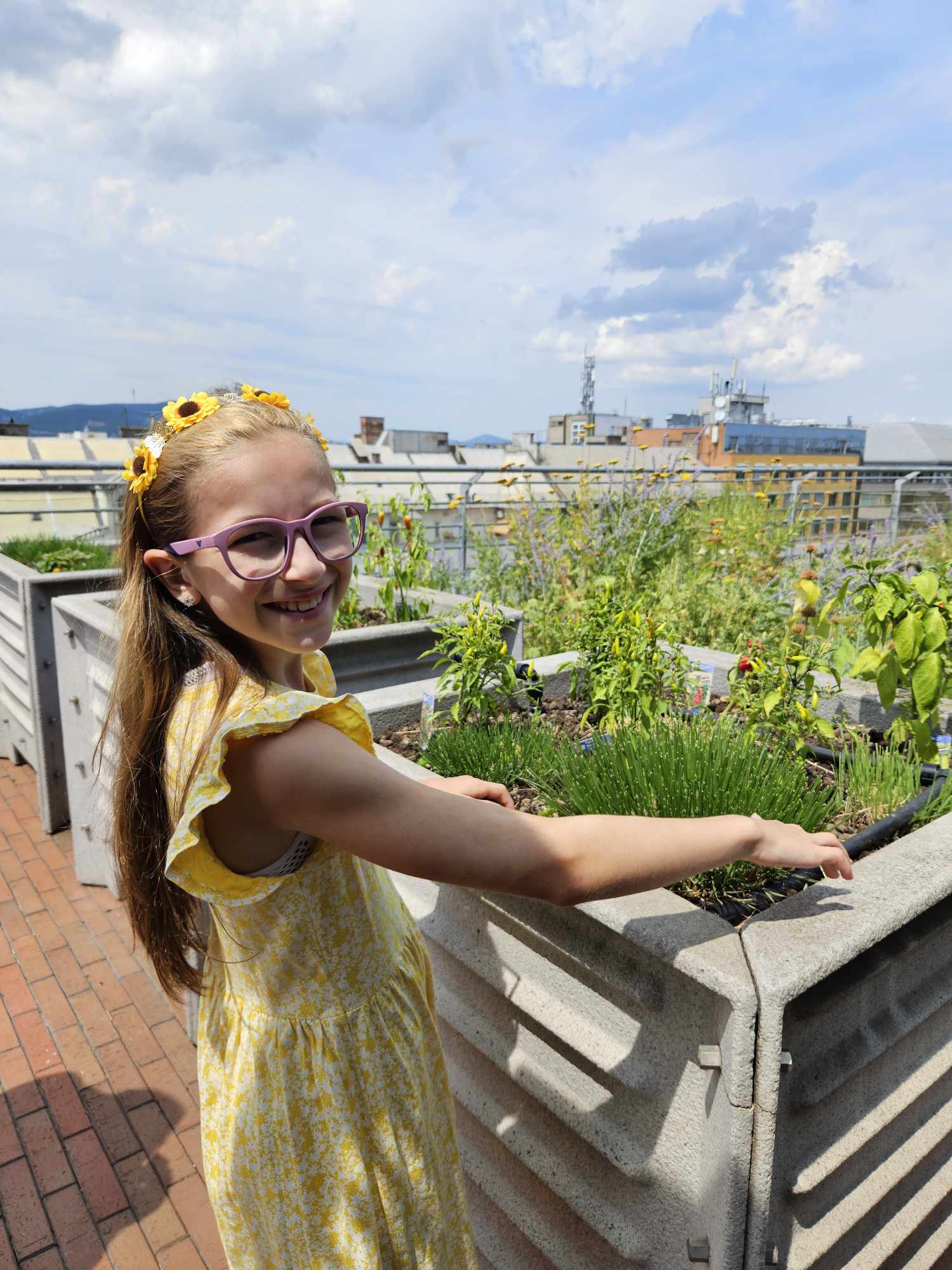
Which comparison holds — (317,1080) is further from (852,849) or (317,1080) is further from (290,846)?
(852,849)

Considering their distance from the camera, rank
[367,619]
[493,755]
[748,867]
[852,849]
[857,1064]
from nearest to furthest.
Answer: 1. [857,1064]
2. [748,867]
3. [852,849]
4. [493,755]
5. [367,619]

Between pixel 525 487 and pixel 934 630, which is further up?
pixel 525 487

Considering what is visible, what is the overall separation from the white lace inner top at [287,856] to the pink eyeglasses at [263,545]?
16 cm

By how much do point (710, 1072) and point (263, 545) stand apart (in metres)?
0.96

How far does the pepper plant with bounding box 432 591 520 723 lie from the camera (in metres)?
2.56

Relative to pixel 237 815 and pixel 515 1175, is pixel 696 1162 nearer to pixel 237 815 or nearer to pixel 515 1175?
pixel 515 1175

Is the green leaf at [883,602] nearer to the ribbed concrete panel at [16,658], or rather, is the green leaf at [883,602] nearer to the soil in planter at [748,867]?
the soil in planter at [748,867]

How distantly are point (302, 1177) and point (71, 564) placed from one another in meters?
4.20

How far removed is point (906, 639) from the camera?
7.09 feet

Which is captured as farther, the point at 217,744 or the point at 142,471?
the point at 142,471

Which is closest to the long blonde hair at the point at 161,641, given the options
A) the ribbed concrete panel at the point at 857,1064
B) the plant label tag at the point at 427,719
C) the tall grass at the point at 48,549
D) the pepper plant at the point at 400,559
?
the ribbed concrete panel at the point at 857,1064

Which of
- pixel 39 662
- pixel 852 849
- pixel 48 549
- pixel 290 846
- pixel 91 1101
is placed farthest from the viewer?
pixel 48 549

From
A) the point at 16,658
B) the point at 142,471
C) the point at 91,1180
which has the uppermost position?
the point at 142,471

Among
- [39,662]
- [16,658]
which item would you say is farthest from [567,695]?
[16,658]
